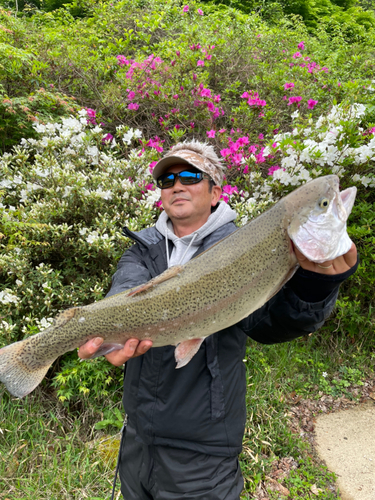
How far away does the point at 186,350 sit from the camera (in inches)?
73.1

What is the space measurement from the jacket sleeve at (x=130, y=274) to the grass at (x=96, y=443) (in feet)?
6.84

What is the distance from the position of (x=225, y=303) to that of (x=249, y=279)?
0.19 meters

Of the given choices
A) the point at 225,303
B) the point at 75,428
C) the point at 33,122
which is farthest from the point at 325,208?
the point at 33,122

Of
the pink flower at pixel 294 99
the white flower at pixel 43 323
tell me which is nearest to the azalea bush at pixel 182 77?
the pink flower at pixel 294 99

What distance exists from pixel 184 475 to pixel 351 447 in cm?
283

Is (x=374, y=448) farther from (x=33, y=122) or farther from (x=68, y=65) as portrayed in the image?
(x=68, y=65)

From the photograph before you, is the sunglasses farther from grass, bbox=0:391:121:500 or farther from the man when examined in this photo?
grass, bbox=0:391:121:500

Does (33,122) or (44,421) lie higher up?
(33,122)

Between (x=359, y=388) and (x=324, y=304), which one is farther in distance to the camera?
(x=359, y=388)

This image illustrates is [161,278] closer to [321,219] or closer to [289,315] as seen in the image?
[289,315]

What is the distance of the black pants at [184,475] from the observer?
2.02 meters

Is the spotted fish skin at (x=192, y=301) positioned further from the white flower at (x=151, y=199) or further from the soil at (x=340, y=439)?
the soil at (x=340, y=439)

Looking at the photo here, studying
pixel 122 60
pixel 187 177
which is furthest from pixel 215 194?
pixel 122 60

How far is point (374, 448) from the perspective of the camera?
387cm
